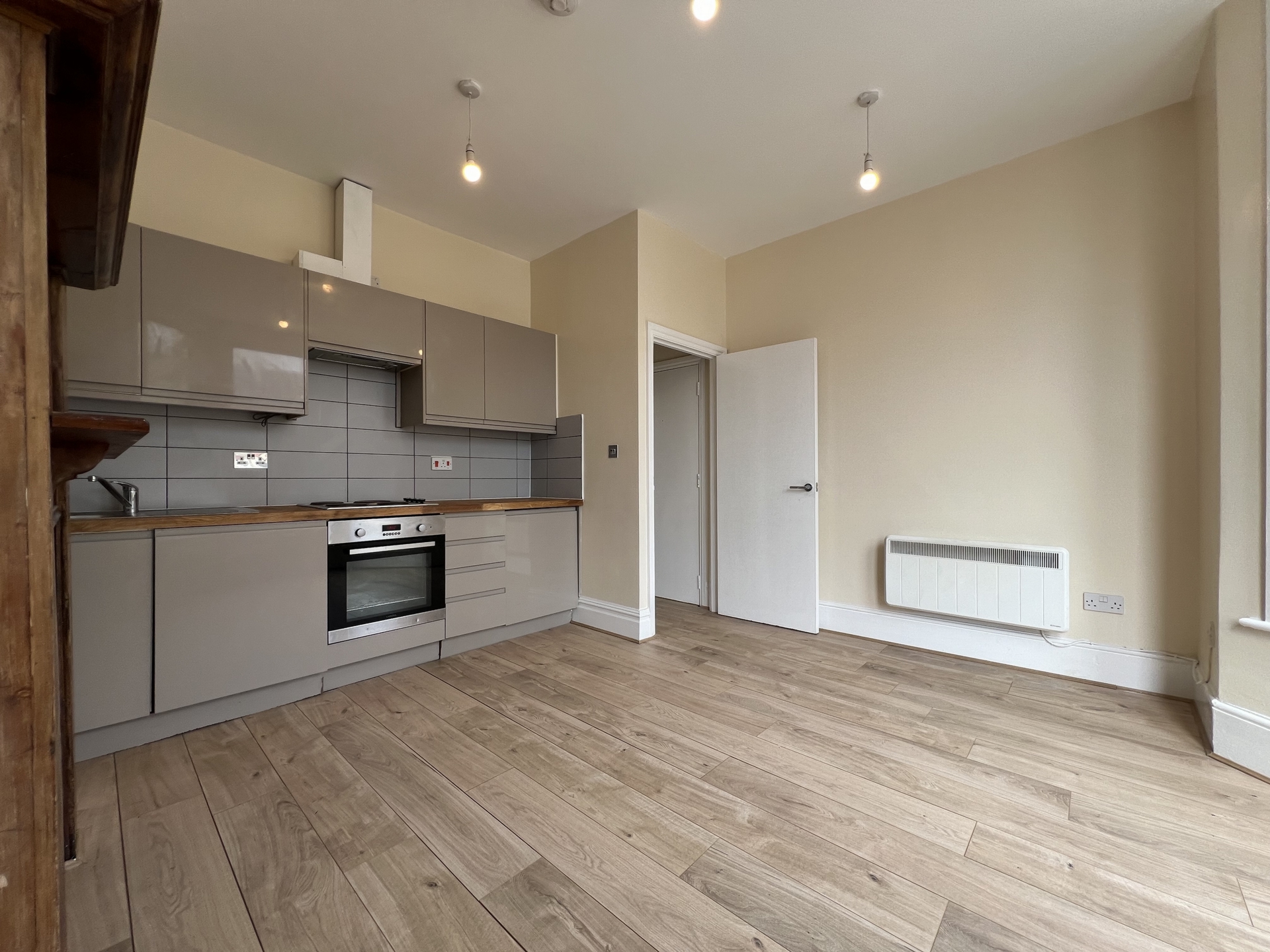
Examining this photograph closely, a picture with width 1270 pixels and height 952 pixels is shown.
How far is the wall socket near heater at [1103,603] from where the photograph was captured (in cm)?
257

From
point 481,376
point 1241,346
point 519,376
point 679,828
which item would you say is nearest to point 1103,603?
point 1241,346

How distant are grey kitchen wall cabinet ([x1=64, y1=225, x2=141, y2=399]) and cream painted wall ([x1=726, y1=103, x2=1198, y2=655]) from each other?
365cm

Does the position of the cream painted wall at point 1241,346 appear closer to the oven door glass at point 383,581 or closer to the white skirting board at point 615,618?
the white skirting board at point 615,618

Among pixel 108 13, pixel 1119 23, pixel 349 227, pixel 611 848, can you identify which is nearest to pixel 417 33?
pixel 349 227

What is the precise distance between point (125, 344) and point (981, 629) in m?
4.41

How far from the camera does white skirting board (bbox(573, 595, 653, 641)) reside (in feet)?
11.1

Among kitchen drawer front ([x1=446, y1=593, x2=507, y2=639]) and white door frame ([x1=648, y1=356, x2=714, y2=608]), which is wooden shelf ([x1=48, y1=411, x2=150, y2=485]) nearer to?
kitchen drawer front ([x1=446, y1=593, x2=507, y2=639])

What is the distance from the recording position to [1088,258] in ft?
8.68

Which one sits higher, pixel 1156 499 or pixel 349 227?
pixel 349 227

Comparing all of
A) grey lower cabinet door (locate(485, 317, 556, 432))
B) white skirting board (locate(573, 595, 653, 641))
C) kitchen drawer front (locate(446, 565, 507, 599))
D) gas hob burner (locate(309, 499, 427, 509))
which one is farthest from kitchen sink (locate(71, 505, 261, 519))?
white skirting board (locate(573, 595, 653, 641))

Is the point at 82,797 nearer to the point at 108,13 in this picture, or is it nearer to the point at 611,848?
the point at 611,848

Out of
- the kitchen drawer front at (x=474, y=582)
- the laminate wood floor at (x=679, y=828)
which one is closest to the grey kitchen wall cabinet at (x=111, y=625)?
the laminate wood floor at (x=679, y=828)

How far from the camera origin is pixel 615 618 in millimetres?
3506

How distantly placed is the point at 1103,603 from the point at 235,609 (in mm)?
4049
